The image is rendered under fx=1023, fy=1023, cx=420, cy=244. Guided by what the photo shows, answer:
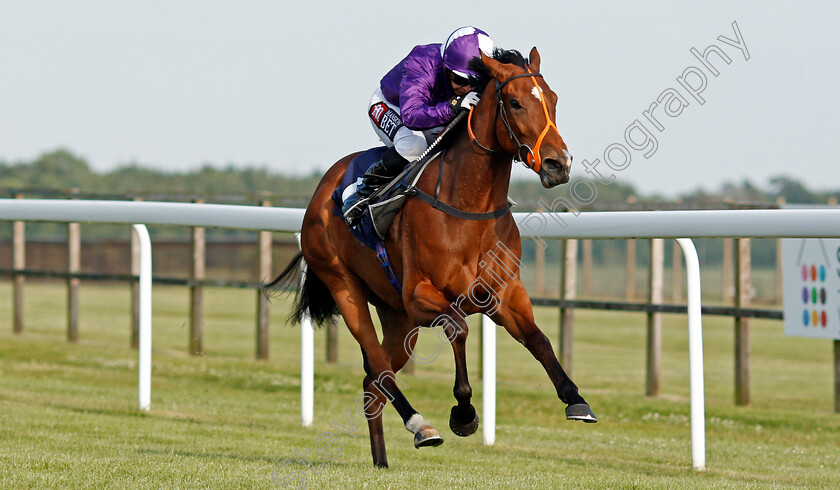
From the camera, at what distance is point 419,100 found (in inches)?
162

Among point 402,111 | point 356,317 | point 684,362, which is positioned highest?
point 402,111

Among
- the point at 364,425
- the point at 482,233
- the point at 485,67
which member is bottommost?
the point at 364,425

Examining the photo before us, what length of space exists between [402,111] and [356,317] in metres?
1.06

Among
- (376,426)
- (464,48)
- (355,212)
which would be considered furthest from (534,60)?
(376,426)

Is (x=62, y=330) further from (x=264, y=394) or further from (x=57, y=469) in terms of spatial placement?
(x=57, y=469)

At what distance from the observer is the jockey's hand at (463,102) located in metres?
3.97

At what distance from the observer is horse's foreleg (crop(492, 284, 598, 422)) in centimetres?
364

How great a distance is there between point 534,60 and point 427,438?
145 centimetres

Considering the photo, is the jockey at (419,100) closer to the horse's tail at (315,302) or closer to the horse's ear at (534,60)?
the horse's ear at (534,60)

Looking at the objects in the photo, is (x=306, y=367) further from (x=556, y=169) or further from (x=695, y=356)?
(x=556, y=169)

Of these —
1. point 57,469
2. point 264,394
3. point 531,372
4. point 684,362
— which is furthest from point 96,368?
point 684,362

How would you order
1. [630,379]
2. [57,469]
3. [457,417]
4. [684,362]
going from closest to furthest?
[457,417] → [57,469] → [630,379] → [684,362]

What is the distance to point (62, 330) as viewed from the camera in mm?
14938

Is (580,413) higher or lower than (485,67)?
lower
